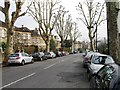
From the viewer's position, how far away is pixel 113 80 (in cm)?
592

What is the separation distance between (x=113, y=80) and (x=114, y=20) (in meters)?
12.9

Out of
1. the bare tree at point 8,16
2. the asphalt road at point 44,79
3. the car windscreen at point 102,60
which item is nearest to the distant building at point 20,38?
the bare tree at point 8,16

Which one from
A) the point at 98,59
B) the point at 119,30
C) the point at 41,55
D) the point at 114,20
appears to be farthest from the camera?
the point at 41,55

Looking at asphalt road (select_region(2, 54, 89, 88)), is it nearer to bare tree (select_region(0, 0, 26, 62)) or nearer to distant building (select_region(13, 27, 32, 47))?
bare tree (select_region(0, 0, 26, 62))

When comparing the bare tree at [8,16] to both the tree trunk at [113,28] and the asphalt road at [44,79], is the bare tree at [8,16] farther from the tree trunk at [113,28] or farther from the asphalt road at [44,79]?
the tree trunk at [113,28]

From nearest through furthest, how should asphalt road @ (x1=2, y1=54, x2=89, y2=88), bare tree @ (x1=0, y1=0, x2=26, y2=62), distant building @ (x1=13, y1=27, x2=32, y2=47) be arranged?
1. asphalt road @ (x1=2, y1=54, x2=89, y2=88)
2. bare tree @ (x1=0, y1=0, x2=26, y2=62)
3. distant building @ (x1=13, y1=27, x2=32, y2=47)

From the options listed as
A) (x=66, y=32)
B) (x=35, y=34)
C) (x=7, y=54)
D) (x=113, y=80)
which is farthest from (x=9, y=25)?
(x=35, y=34)

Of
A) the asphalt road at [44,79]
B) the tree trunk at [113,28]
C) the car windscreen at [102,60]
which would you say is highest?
the tree trunk at [113,28]

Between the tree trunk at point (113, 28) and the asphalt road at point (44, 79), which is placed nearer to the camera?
the asphalt road at point (44, 79)

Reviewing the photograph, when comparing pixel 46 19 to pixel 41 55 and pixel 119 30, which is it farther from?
pixel 119 30

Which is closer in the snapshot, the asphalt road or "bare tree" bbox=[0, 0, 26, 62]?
the asphalt road

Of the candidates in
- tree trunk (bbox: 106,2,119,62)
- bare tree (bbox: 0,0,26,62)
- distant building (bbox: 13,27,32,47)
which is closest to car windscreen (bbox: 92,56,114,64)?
tree trunk (bbox: 106,2,119,62)

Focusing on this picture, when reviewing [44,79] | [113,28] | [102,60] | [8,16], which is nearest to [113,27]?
[113,28]

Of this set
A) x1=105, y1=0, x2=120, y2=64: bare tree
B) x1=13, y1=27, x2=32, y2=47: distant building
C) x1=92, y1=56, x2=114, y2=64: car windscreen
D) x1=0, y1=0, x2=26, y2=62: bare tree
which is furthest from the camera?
x1=13, y1=27, x2=32, y2=47: distant building
